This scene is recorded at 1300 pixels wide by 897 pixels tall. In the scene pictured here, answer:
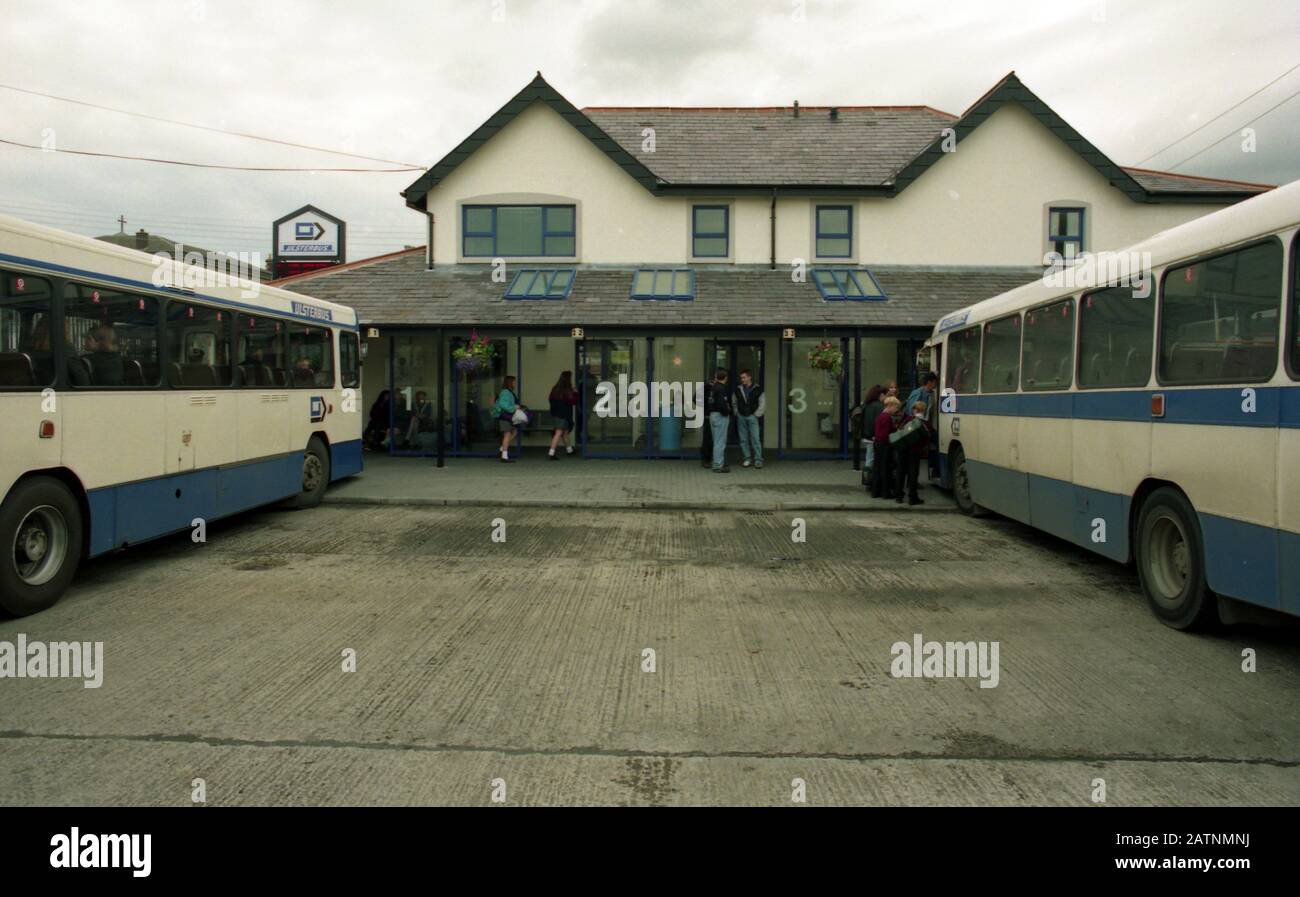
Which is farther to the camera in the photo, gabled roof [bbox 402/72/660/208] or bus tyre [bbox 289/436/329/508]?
gabled roof [bbox 402/72/660/208]

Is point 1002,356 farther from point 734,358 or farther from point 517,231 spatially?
point 517,231

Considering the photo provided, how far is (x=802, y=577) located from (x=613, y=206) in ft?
48.0

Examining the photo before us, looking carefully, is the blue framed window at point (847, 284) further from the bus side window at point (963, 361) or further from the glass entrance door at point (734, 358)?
the bus side window at point (963, 361)

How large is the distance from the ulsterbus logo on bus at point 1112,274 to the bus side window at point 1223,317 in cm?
38

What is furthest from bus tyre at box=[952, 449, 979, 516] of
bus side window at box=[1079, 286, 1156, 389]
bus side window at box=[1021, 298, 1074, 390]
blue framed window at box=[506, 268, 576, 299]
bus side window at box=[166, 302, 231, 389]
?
bus side window at box=[166, 302, 231, 389]

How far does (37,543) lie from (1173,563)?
885cm

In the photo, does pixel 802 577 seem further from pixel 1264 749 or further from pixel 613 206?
pixel 613 206

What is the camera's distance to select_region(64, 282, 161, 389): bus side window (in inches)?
283

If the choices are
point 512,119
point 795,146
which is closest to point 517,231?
point 512,119

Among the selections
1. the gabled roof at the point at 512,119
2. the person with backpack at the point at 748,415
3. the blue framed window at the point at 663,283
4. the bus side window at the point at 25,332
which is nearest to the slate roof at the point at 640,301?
the blue framed window at the point at 663,283

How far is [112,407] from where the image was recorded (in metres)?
7.73

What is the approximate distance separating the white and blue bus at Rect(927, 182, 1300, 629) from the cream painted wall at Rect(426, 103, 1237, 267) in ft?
38.0

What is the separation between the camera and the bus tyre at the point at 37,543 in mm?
6422

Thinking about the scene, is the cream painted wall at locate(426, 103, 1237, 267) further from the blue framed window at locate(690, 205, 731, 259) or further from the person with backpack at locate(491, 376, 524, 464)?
the person with backpack at locate(491, 376, 524, 464)
